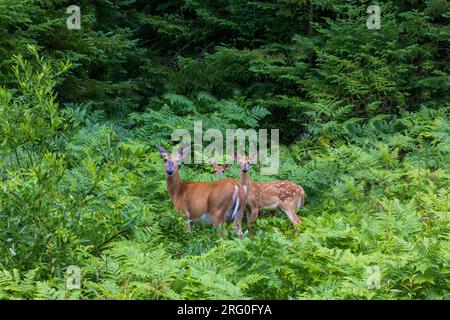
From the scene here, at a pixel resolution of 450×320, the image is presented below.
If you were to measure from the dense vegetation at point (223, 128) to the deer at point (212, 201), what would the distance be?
21 centimetres

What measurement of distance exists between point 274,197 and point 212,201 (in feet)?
4.22

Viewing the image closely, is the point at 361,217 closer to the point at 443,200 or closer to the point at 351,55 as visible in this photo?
the point at 443,200

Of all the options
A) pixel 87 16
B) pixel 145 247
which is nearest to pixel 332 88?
pixel 87 16

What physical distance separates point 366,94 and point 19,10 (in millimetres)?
6472

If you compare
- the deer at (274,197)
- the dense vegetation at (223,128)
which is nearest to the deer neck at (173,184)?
the dense vegetation at (223,128)

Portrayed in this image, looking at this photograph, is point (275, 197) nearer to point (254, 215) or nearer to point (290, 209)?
point (290, 209)

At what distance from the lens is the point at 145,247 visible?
7.67 m

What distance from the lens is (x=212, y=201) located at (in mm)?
9445

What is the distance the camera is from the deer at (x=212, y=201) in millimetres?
9375
